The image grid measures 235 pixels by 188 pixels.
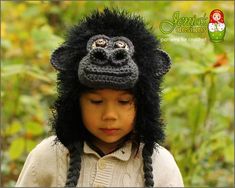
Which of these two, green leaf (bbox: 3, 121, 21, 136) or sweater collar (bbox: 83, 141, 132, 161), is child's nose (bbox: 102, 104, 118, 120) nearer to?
sweater collar (bbox: 83, 141, 132, 161)

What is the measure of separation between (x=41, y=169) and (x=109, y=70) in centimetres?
39

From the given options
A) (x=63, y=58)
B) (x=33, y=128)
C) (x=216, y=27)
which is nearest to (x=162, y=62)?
(x=63, y=58)

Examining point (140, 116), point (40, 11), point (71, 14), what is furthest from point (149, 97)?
point (40, 11)

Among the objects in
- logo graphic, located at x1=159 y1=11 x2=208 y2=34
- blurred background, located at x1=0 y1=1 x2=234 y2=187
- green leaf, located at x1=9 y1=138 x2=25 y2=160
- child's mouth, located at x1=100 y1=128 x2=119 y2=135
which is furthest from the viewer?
green leaf, located at x1=9 y1=138 x2=25 y2=160

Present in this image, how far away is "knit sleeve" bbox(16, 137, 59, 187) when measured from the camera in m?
1.83

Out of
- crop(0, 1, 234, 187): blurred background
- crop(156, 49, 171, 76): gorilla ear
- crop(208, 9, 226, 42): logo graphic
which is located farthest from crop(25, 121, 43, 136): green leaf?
crop(156, 49, 171, 76): gorilla ear

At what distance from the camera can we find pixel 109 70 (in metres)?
1.67

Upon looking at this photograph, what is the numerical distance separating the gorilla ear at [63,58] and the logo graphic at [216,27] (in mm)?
769

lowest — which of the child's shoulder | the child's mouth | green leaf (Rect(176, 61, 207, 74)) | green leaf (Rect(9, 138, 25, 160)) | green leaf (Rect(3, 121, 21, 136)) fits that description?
green leaf (Rect(9, 138, 25, 160))

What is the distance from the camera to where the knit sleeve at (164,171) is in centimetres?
185

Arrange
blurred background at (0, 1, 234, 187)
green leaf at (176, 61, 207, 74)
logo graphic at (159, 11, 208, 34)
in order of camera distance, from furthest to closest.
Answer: blurred background at (0, 1, 234, 187)
green leaf at (176, 61, 207, 74)
logo graphic at (159, 11, 208, 34)

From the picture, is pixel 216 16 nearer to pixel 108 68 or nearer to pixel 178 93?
pixel 178 93

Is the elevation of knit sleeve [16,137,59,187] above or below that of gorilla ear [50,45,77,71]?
below

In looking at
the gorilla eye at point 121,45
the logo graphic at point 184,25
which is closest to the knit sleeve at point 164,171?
the gorilla eye at point 121,45
